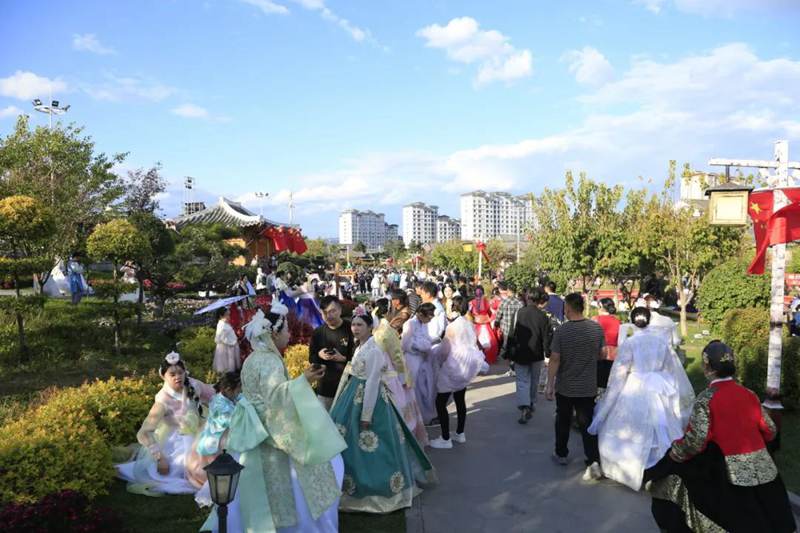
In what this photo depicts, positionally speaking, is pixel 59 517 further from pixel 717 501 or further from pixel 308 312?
pixel 308 312

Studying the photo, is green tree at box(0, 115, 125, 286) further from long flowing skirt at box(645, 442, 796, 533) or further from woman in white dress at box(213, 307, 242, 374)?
long flowing skirt at box(645, 442, 796, 533)

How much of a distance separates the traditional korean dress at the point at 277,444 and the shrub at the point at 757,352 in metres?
6.35

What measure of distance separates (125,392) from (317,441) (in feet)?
12.5

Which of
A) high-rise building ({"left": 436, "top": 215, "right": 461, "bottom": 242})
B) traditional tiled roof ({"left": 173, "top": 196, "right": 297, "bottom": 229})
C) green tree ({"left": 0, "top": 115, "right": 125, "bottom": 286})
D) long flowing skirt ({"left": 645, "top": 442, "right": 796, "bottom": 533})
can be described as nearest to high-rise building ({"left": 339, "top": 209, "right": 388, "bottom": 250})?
high-rise building ({"left": 436, "top": 215, "right": 461, "bottom": 242})

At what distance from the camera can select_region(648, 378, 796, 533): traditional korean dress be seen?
3344 mm

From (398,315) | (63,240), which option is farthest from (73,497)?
(63,240)

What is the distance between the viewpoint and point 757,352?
7.99 metres

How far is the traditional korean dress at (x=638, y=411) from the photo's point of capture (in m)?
5.41

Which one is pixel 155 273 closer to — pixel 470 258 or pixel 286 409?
pixel 286 409

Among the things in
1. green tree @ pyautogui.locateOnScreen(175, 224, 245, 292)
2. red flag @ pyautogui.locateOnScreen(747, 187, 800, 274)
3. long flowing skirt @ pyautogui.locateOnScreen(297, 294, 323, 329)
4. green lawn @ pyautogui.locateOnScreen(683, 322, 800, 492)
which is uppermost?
red flag @ pyautogui.locateOnScreen(747, 187, 800, 274)

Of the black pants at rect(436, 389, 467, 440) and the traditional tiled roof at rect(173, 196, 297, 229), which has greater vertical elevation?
the traditional tiled roof at rect(173, 196, 297, 229)

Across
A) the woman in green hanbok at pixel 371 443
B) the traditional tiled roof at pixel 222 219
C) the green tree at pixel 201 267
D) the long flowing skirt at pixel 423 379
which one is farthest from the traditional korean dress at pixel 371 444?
the traditional tiled roof at pixel 222 219

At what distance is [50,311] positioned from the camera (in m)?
11.8

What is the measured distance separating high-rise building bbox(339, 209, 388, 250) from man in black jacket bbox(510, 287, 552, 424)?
173 metres
